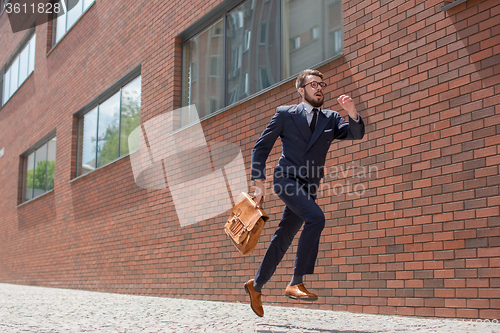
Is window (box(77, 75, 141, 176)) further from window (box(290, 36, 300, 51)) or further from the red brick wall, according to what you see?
window (box(290, 36, 300, 51))

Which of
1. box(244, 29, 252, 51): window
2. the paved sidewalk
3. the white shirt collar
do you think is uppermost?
box(244, 29, 252, 51): window

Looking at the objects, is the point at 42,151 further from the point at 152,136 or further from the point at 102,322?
the point at 102,322

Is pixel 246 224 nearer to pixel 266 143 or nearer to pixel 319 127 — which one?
pixel 266 143

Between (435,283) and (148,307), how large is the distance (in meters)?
3.22

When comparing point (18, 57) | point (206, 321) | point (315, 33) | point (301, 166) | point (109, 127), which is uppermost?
point (18, 57)

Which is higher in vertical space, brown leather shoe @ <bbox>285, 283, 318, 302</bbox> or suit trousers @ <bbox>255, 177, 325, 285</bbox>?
suit trousers @ <bbox>255, 177, 325, 285</bbox>

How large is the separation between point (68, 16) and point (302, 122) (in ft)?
38.1

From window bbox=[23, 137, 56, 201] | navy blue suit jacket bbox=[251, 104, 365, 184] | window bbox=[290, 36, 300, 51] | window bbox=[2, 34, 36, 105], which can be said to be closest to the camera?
navy blue suit jacket bbox=[251, 104, 365, 184]

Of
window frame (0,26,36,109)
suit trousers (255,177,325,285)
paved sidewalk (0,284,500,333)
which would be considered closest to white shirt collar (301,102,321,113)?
suit trousers (255,177,325,285)

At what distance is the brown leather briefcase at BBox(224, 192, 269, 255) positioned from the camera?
13.7 feet

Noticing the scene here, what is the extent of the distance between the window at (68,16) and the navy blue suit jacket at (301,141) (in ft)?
32.3

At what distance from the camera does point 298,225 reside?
429 cm

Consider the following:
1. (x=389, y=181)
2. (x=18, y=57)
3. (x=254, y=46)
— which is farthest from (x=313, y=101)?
(x=18, y=57)

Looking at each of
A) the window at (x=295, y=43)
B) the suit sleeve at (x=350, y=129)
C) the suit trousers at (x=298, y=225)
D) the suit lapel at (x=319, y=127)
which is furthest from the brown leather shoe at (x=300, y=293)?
the window at (x=295, y=43)
